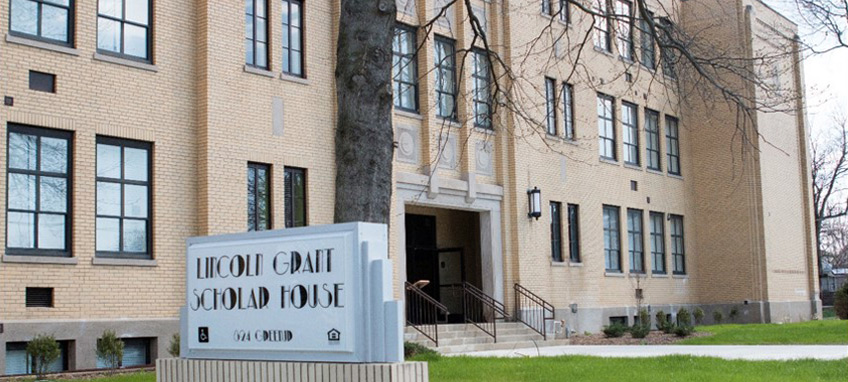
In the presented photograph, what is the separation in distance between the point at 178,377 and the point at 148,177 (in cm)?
984

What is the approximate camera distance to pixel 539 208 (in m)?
27.3

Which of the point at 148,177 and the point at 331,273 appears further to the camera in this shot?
the point at 148,177

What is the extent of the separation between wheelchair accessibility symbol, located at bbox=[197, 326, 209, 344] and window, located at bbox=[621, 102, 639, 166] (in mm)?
25293

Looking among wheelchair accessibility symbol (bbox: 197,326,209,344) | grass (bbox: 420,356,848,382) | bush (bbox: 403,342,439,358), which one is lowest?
grass (bbox: 420,356,848,382)

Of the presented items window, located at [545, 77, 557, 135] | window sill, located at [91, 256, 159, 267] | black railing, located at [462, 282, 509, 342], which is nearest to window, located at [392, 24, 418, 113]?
black railing, located at [462, 282, 509, 342]

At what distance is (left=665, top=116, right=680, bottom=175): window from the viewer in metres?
35.9

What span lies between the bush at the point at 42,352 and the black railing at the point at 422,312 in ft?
26.5

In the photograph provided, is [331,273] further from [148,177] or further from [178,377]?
[148,177]

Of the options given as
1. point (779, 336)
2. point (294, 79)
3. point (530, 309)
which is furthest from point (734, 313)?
point (294, 79)

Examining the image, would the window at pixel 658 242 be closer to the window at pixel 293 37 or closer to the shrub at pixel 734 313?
the shrub at pixel 734 313

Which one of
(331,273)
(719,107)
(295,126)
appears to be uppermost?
(719,107)

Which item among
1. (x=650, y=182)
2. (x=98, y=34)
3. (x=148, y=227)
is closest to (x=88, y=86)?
(x=98, y=34)

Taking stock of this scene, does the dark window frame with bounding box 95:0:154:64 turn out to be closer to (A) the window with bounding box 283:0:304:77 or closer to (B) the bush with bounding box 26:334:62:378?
(A) the window with bounding box 283:0:304:77

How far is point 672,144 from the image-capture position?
36.2m
